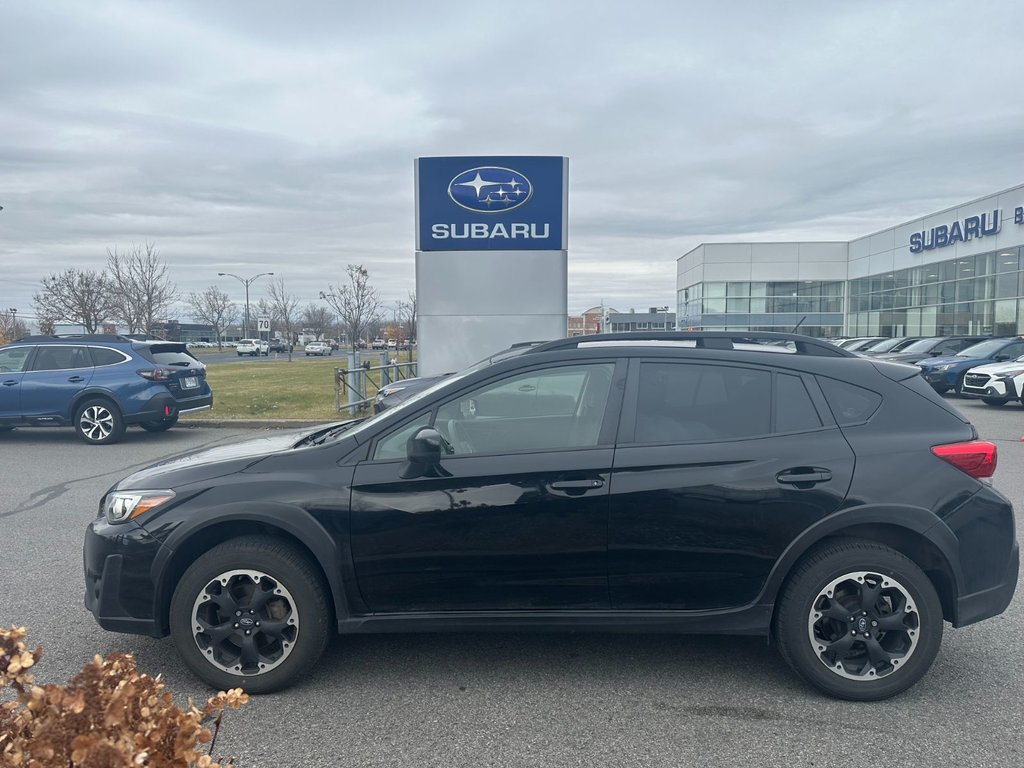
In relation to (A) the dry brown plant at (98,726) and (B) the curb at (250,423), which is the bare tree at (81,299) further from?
(A) the dry brown plant at (98,726)

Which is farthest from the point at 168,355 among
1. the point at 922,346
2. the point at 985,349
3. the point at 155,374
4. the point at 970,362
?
the point at 922,346

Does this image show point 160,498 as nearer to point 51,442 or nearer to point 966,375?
point 51,442

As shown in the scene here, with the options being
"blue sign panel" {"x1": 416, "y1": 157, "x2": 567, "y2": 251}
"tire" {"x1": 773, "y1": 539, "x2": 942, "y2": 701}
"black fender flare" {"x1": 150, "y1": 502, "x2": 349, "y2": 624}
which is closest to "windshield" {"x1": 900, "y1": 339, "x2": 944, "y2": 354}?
"blue sign panel" {"x1": 416, "y1": 157, "x2": 567, "y2": 251}

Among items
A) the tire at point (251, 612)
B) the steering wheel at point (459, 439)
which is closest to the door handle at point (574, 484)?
the steering wheel at point (459, 439)

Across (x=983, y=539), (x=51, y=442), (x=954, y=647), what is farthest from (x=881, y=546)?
(x=51, y=442)

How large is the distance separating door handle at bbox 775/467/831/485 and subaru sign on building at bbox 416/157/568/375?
1050 cm

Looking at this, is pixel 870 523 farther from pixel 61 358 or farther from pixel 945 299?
pixel 945 299

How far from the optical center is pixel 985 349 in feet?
66.3

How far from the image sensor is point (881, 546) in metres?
3.62

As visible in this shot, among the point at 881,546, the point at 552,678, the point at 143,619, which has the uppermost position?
the point at 881,546

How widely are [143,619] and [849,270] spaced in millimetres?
51170

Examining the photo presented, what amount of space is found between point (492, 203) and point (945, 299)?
32138mm

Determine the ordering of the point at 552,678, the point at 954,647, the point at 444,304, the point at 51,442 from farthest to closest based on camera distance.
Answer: the point at 444,304 → the point at 51,442 → the point at 954,647 → the point at 552,678

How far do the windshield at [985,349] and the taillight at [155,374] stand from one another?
19.1 metres
